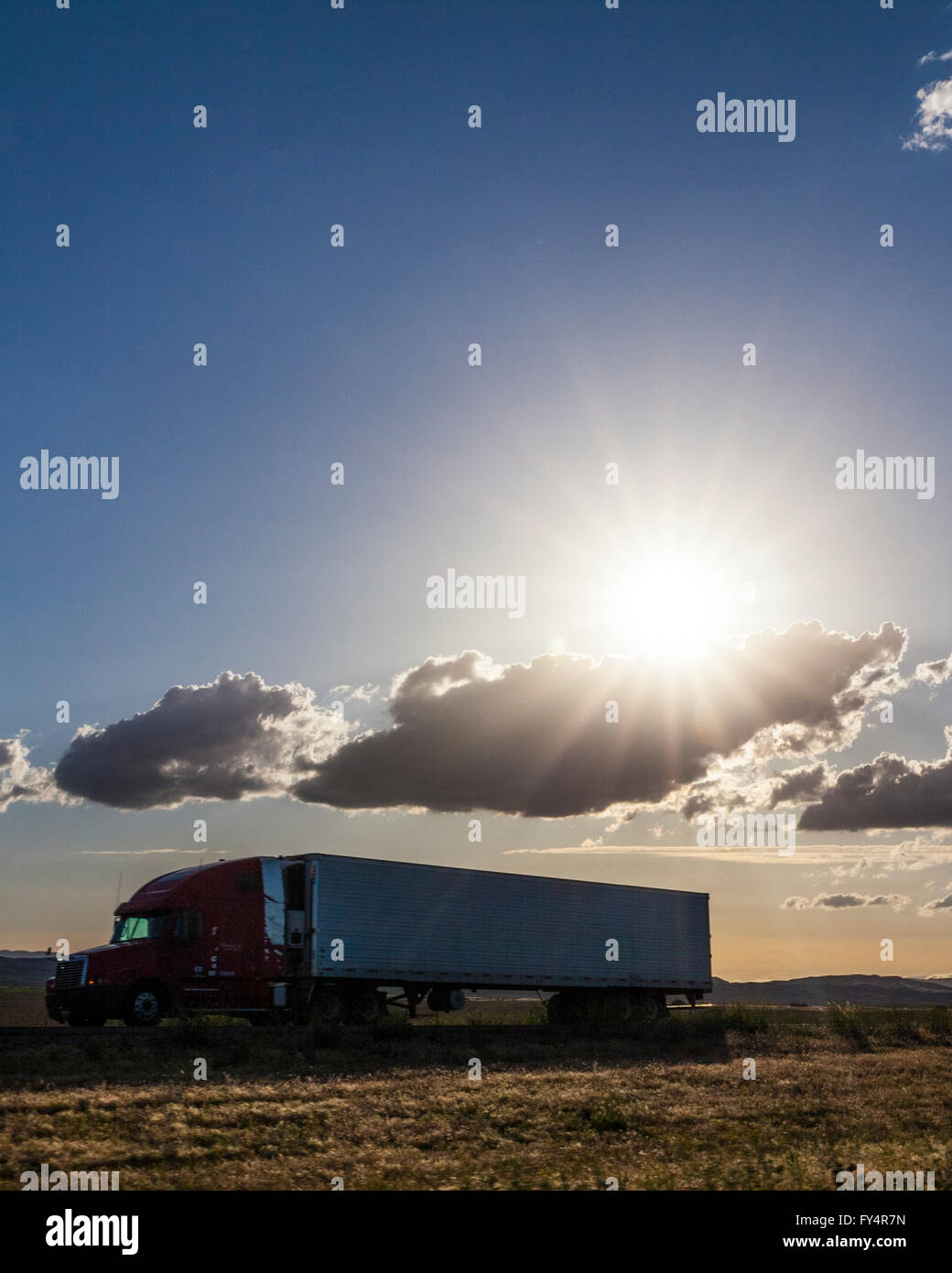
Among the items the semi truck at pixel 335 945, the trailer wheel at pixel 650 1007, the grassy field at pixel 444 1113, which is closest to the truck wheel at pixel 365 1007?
the semi truck at pixel 335 945

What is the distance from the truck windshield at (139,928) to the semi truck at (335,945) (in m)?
0.03

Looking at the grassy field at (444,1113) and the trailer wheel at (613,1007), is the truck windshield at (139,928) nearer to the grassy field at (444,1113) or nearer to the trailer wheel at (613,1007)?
the grassy field at (444,1113)

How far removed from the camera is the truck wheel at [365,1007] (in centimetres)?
2961

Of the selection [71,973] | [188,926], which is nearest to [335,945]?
[188,926]

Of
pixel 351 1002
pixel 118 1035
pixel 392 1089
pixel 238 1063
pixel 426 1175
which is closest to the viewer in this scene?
pixel 426 1175

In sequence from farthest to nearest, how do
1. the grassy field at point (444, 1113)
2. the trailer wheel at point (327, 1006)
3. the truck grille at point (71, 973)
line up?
1. the trailer wheel at point (327, 1006)
2. the truck grille at point (71, 973)
3. the grassy field at point (444, 1113)

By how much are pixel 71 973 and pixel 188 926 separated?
283 cm

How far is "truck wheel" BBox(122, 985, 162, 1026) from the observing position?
1011 inches

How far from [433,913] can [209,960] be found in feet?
23.2

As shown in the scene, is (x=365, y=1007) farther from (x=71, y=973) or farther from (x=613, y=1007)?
(x=613, y=1007)
